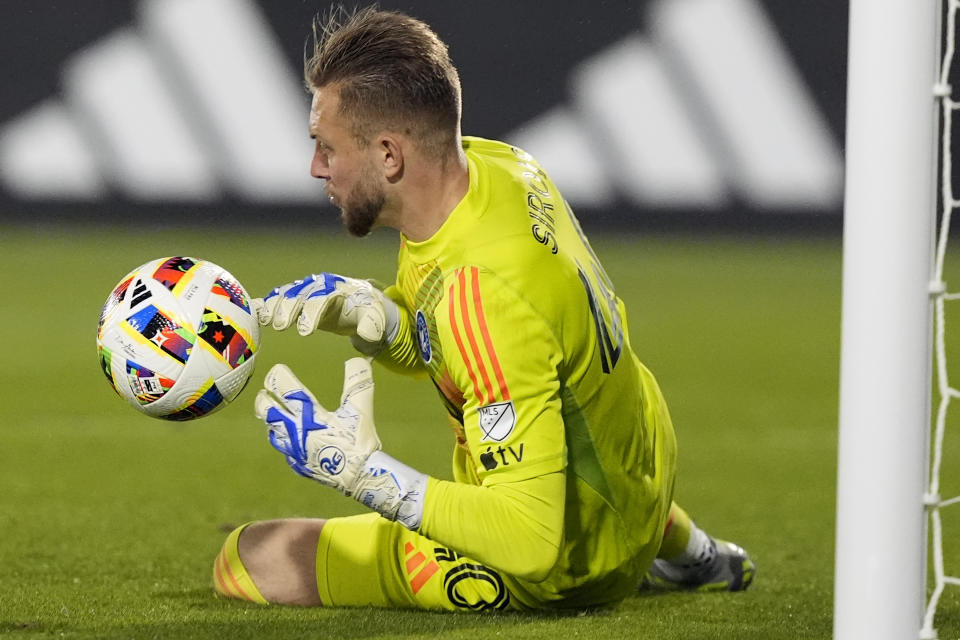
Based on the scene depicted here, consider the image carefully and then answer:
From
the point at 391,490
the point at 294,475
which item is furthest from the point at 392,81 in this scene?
the point at 294,475

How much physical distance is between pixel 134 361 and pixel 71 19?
9014 millimetres

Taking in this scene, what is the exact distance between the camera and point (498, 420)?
308 cm

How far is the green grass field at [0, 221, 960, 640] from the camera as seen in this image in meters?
3.54

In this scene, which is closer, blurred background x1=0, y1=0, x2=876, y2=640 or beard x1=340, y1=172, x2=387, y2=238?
beard x1=340, y1=172, x2=387, y2=238

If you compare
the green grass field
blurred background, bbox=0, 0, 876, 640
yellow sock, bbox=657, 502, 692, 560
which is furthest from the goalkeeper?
blurred background, bbox=0, 0, 876, 640

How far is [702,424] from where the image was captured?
7020 mm

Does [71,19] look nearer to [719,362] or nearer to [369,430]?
[719,362]

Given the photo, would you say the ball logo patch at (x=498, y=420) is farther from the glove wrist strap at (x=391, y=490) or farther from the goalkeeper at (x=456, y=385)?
the glove wrist strap at (x=391, y=490)

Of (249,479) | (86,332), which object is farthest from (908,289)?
(86,332)

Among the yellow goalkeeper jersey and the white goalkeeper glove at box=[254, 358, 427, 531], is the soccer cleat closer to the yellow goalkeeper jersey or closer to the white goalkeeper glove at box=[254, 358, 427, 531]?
the yellow goalkeeper jersey

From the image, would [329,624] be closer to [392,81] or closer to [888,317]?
[392,81]

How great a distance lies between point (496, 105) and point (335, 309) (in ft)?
28.1

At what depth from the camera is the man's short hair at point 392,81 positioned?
3.26m

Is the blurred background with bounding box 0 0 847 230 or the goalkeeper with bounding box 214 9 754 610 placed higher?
the goalkeeper with bounding box 214 9 754 610
